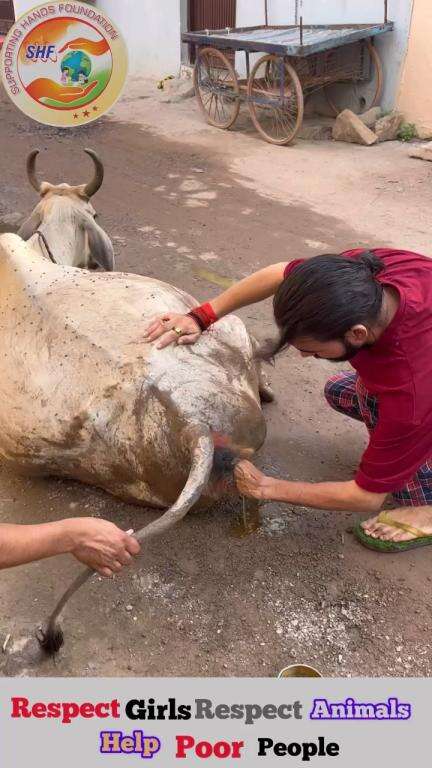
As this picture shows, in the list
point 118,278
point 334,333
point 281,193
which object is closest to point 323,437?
point 118,278

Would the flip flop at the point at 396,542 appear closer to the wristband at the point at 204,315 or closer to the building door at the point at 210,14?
the wristband at the point at 204,315

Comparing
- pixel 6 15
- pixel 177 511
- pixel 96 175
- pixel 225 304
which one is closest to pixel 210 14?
pixel 6 15

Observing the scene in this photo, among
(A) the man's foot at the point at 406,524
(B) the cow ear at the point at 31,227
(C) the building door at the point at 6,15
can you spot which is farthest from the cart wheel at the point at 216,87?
(A) the man's foot at the point at 406,524

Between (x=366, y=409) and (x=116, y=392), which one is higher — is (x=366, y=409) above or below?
below

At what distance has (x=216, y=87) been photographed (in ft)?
26.7

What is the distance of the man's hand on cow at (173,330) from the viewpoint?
7.68ft

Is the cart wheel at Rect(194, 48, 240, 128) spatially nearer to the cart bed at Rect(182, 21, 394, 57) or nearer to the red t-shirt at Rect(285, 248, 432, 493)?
the cart bed at Rect(182, 21, 394, 57)

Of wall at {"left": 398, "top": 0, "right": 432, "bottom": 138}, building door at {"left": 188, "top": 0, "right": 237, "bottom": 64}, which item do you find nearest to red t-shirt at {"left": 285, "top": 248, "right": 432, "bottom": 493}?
wall at {"left": 398, "top": 0, "right": 432, "bottom": 138}

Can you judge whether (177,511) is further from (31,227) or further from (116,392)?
(31,227)

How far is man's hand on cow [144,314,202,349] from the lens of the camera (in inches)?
92.2

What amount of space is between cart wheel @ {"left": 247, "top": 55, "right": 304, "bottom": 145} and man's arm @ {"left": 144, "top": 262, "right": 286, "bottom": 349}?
5.33 meters

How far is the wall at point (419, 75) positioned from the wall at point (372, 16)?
0.07 meters

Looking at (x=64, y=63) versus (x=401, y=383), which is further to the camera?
(x=64, y=63)

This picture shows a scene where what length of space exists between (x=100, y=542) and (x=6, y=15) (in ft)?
42.0
